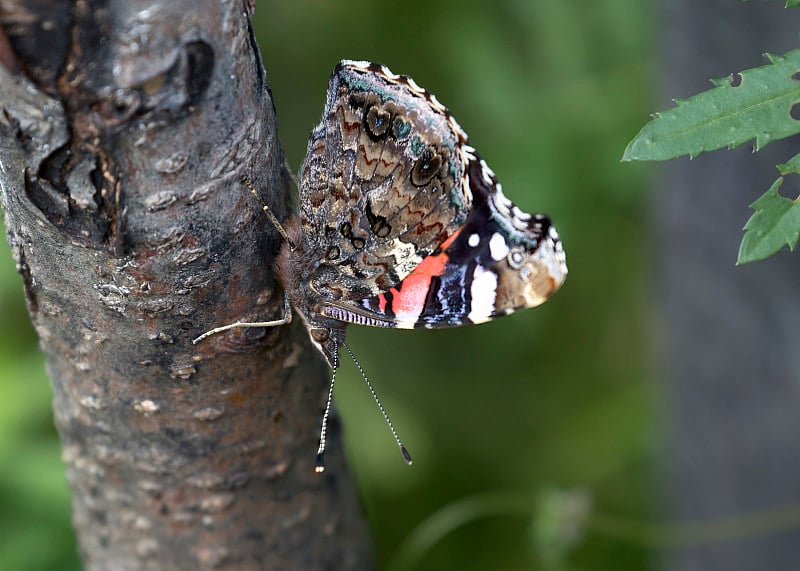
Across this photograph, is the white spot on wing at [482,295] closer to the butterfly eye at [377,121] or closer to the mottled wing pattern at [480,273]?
the mottled wing pattern at [480,273]

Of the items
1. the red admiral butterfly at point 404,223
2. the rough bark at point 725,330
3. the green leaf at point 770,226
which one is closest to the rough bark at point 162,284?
the red admiral butterfly at point 404,223

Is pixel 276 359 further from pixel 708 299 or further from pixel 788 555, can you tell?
pixel 788 555

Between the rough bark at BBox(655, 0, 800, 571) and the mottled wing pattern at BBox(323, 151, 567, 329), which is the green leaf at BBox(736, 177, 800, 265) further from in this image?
the rough bark at BBox(655, 0, 800, 571)

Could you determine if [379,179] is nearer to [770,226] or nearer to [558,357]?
[770,226]

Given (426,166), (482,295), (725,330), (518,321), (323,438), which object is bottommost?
(518,321)

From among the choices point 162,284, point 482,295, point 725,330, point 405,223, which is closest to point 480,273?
point 482,295

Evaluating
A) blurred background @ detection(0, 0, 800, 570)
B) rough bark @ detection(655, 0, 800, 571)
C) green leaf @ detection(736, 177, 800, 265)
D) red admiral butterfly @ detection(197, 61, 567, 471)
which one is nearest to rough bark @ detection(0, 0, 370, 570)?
red admiral butterfly @ detection(197, 61, 567, 471)
